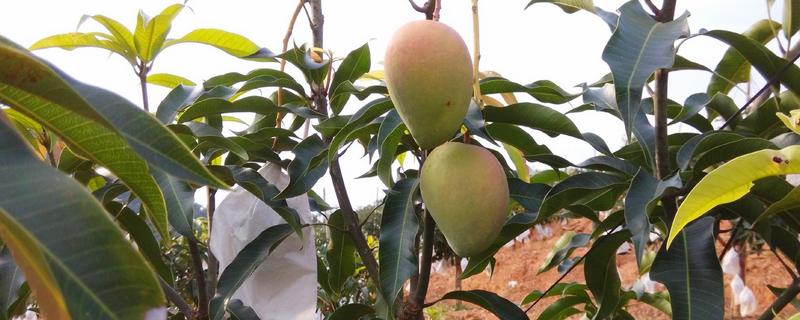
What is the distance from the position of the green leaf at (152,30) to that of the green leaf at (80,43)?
0.10ft

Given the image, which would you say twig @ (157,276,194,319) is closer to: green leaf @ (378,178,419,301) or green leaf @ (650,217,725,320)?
green leaf @ (378,178,419,301)

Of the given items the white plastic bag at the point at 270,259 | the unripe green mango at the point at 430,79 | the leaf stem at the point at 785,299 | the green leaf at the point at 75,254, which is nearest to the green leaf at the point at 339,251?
the white plastic bag at the point at 270,259

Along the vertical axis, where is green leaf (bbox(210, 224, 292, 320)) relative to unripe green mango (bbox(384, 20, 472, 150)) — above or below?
below

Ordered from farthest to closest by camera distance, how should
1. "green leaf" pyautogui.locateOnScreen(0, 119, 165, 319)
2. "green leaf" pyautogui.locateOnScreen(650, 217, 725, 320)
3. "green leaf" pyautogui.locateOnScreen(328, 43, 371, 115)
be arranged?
"green leaf" pyautogui.locateOnScreen(328, 43, 371, 115)
"green leaf" pyautogui.locateOnScreen(650, 217, 725, 320)
"green leaf" pyautogui.locateOnScreen(0, 119, 165, 319)

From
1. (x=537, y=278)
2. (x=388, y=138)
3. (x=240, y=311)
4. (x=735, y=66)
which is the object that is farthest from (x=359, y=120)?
(x=537, y=278)

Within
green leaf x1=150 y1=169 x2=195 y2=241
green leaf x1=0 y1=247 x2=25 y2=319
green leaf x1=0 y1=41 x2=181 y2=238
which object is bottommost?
green leaf x1=0 y1=247 x2=25 y2=319

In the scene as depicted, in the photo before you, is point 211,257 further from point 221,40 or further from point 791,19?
point 791,19

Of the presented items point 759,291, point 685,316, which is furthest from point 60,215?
point 759,291

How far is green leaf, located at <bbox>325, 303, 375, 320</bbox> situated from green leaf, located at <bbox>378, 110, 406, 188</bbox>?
0.69 feet

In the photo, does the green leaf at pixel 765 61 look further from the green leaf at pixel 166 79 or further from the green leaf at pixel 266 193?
the green leaf at pixel 166 79

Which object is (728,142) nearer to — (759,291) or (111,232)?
(111,232)

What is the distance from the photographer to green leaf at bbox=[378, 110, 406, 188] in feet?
2.48

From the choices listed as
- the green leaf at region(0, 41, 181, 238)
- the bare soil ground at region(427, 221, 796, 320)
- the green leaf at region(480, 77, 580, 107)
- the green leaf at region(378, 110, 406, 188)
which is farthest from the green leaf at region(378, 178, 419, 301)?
the bare soil ground at region(427, 221, 796, 320)

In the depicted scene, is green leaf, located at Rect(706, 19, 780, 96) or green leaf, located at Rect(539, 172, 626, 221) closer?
green leaf, located at Rect(539, 172, 626, 221)
